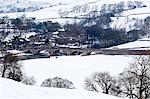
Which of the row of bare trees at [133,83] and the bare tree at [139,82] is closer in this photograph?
the bare tree at [139,82]

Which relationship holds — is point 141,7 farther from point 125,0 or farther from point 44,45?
point 44,45

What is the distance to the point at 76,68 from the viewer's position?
27797mm

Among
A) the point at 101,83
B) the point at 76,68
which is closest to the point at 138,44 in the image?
the point at 76,68

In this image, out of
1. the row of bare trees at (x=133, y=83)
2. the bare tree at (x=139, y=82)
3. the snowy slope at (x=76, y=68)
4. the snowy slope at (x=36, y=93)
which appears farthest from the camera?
the snowy slope at (x=76, y=68)

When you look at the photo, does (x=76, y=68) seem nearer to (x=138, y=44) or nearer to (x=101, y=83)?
(x=101, y=83)

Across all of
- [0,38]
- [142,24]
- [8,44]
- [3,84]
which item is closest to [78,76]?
[3,84]

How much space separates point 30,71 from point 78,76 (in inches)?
158

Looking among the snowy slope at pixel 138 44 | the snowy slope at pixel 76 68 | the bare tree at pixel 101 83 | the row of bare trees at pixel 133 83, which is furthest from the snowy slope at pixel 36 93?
the snowy slope at pixel 138 44

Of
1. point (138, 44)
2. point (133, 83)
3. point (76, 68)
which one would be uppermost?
point (133, 83)

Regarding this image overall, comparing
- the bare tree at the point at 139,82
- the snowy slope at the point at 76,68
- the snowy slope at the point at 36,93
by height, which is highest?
the snowy slope at the point at 36,93

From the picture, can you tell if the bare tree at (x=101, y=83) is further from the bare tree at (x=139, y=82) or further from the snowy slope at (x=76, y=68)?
the snowy slope at (x=76, y=68)

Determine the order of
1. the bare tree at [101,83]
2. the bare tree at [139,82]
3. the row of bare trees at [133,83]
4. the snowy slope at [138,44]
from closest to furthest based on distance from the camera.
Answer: the bare tree at [139,82] → the row of bare trees at [133,83] → the bare tree at [101,83] → the snowy slope at [138,44]

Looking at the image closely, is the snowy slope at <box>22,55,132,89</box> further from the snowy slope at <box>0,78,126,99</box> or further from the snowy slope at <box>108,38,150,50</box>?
the snowy slope at <box>108,38,150,50</box>

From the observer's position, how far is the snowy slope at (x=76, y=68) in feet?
80.7
